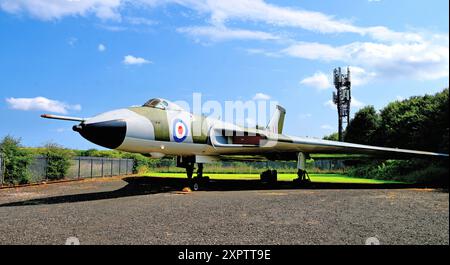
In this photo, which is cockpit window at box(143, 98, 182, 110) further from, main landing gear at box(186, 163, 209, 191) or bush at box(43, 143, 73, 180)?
bush at box(43, 143, 73, 180)

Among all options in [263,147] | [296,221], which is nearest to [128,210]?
[296,221]

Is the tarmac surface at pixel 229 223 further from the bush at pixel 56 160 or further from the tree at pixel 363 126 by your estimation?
the tree at pixel 363 126

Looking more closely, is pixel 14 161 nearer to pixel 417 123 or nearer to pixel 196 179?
pixel 196 179

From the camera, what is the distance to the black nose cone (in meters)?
10.2

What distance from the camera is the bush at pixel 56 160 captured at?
912 inches

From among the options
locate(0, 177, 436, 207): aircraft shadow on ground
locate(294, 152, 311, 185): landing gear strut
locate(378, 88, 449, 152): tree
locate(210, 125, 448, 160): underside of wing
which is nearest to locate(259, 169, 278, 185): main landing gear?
locate(0, 177, 436, 207): aircraft shadow on ground

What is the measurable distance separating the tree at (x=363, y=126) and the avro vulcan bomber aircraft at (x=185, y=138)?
89.6 feet

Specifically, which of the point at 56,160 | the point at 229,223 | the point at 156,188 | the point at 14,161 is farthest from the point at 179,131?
the point at 56,160

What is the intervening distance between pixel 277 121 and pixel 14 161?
58.2ft

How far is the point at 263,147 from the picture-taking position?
17219 mm

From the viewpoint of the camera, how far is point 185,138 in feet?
45.3

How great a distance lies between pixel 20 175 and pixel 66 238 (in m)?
16.8

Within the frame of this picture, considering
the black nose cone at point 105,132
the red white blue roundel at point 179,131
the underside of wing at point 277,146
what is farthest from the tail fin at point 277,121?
the black nose cone at point 105,132
